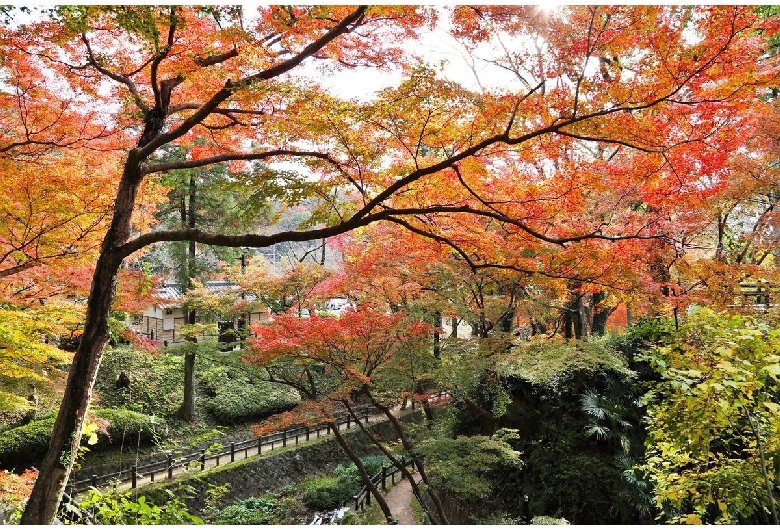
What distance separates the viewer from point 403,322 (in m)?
8.52

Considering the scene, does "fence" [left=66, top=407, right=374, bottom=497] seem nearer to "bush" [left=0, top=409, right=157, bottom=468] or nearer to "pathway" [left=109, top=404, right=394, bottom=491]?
"pathway" [left=109, top=404, right=394, bottom=491]

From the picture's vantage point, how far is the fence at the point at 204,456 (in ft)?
33.0

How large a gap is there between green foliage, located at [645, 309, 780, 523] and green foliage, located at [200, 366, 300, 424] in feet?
42.4

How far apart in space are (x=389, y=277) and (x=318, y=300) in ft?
8.16

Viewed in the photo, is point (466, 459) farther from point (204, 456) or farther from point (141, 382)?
point (141, 382)

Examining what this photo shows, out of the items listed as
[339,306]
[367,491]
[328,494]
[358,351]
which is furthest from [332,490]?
[339,306]

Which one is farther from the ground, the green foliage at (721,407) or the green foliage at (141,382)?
the green foliage at (721,407)

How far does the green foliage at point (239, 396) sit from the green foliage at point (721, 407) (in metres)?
12.9

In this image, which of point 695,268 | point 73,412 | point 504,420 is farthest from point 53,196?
point 695,268

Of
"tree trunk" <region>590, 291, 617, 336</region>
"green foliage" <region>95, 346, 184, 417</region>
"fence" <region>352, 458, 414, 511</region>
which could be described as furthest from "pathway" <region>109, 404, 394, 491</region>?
"tree trunk" <region>590, 291, 617, 336</region>

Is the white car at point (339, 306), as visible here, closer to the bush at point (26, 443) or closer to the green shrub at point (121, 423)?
the bush at point (26, 443)

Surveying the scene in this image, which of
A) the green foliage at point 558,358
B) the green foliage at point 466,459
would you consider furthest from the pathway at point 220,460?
the green foliage at point 558,358

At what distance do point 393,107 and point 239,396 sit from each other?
45.8ft

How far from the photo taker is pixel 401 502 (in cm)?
1103
